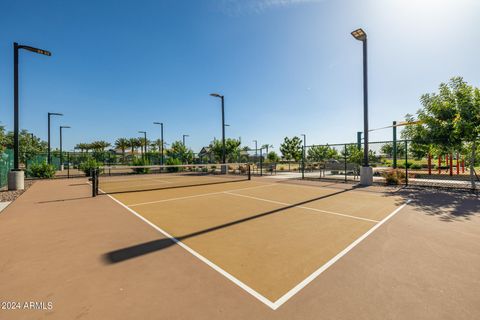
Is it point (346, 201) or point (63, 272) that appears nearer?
point (63, 272)

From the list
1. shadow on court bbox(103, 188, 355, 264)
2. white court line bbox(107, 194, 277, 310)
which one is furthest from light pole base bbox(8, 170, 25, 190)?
shadow on court bbox(103, 188, 355, 264)

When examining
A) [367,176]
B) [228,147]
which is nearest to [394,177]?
[367,176]

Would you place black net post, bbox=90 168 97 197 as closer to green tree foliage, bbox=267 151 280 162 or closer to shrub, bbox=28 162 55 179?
shrub, bbox=28 162 55 179

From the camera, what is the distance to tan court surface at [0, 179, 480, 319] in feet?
8.13

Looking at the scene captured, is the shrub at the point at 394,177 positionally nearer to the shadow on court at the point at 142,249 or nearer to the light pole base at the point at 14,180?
the shadow on court at the point at 142,249

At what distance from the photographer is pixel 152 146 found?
7125 cm

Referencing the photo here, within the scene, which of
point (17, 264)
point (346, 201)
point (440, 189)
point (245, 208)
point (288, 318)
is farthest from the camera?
point (440, 189)

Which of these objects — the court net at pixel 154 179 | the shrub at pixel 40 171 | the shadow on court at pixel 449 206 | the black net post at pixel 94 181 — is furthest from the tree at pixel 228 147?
the shadow on court at pixel 449 206

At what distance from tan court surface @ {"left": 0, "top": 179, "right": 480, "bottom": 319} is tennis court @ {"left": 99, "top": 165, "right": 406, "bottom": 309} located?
0.03m

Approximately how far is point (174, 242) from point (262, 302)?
2.44 metres

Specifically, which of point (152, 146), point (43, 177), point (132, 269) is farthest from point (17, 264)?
point (152, 146)

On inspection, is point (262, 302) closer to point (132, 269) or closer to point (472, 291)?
point (132, 269)

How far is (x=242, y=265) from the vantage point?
3463 mm

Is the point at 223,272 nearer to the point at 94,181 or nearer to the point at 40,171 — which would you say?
the point at 94,181
